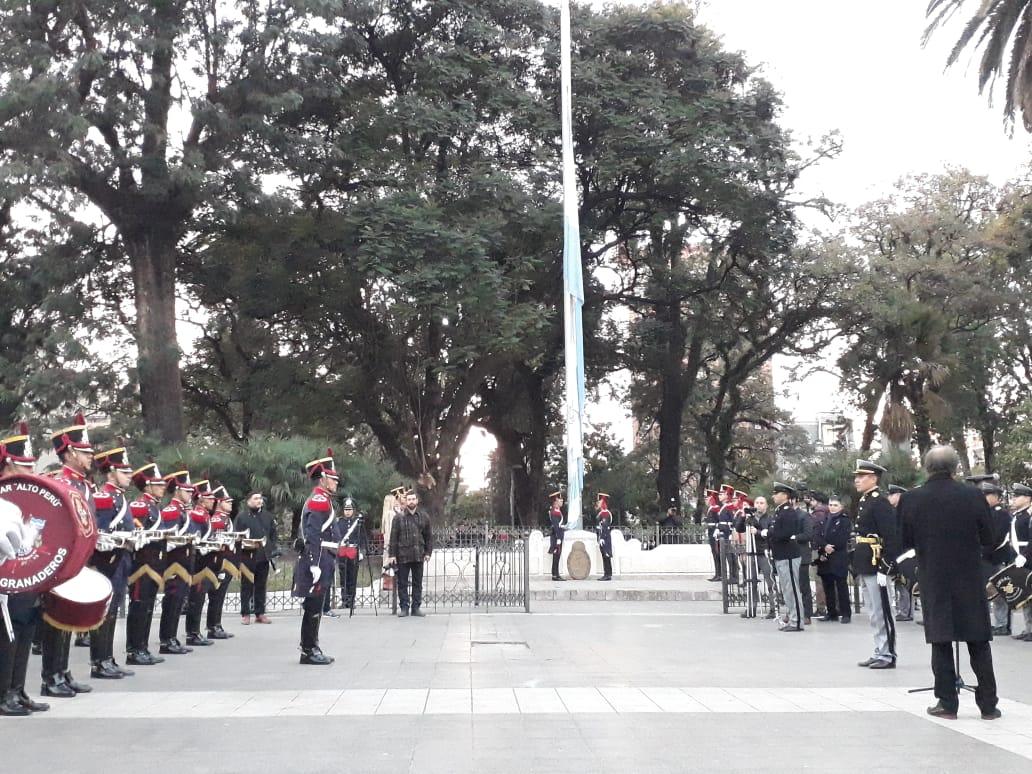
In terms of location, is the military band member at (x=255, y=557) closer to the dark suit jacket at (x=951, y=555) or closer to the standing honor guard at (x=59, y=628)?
the standing honor guard at (x=59, y=628)

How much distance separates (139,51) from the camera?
28.4 m

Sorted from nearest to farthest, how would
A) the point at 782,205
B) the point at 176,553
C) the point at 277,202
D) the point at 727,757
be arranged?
the point at 727,757, the point at 176,553, the point at 277,202, the point at 782,205

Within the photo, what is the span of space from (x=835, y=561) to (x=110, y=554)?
10554 millimetres

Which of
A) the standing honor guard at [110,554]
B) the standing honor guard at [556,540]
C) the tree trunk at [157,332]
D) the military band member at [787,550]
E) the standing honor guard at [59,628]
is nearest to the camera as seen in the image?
the standing honor guard at [59,628]

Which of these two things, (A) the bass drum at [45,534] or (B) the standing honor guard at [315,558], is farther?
(B) the standing honor guard at [315,558]

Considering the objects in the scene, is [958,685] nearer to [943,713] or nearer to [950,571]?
[943,713]

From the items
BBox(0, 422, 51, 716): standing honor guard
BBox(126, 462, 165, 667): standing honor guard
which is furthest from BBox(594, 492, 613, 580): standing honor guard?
BBox(0, 422, 51, 716): standing honor guard

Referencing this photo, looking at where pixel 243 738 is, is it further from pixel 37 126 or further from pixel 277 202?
pixel 277 202

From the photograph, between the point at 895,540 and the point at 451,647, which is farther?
the point at 451,647

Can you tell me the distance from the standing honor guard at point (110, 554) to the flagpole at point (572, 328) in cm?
1679

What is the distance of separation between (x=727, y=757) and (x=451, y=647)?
6980 mm

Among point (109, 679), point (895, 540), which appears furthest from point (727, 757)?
point (109, 679)

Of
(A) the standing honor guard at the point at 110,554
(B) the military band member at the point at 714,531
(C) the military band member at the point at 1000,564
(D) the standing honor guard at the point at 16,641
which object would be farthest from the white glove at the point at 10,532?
(B) the military band member at the point at 714,531

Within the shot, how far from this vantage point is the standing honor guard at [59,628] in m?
9.29
